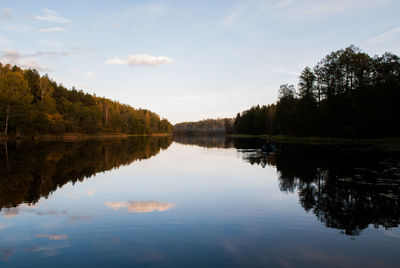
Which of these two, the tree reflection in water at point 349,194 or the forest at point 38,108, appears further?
the forest at point 38,108

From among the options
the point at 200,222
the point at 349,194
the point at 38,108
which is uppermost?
the point at 38,108

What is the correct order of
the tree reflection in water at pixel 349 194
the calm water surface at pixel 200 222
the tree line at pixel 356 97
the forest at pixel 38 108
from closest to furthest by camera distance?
the calm water surface at pixel 200 222, the tree reflection in water at pixel 349 194, the tree line at pixel 356 97, the forest at pixel 38 108

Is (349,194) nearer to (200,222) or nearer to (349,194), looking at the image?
(349,194)

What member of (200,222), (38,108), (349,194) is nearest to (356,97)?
(349,194)

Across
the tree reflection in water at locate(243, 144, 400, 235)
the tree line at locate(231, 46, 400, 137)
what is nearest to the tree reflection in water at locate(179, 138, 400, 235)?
the tree reflection in water at locate(243, 144, 400, 235)

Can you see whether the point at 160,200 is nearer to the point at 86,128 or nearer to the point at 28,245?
the point at 28,245

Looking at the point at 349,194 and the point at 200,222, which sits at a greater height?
the point at 349,194

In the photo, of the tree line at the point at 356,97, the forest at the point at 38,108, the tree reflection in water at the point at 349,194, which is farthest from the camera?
the forest at the point at 38,108

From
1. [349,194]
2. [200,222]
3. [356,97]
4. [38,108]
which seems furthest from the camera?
[38,108]

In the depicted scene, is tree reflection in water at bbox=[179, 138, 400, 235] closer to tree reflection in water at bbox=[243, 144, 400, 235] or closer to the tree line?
tree reflection in water at bbox=[243, 144, 400, 235]

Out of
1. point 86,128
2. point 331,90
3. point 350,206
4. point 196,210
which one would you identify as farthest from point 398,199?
point 86,128

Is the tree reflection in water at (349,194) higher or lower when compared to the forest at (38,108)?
lower

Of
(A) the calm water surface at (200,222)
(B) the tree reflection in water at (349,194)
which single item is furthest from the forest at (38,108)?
(B) the tree reflection in water at (349,194)

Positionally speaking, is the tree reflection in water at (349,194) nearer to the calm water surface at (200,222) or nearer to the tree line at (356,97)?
the calm water surface at (200,222)
